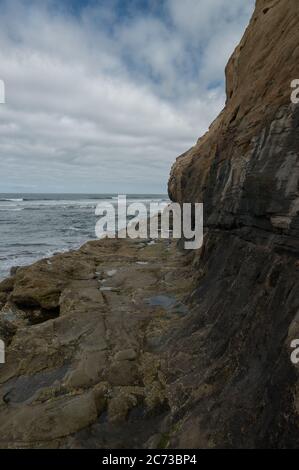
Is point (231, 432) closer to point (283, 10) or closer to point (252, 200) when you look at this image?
point (252, 200)

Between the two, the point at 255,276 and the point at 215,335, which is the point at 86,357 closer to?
the point at 215,335

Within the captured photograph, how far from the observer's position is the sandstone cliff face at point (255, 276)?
13.5ft

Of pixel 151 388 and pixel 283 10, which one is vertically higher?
pixel 283 10

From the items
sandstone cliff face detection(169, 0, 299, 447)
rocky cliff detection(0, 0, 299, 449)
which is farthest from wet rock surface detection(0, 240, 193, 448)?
sandstone cliff face detection(169, 0, 299, 447)

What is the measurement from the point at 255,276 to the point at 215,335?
4.22 ft

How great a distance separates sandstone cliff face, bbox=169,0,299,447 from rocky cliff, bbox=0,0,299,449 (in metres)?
0.02

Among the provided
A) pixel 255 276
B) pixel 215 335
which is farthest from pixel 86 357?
pixel 255 276

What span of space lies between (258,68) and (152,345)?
6817 mm

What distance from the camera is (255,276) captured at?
19.6ft

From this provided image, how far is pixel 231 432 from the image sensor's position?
4.12 metres

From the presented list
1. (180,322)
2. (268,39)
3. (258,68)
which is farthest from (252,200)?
(268,39)

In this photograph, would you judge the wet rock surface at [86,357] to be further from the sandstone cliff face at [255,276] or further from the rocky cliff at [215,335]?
the sandstone cliff face at [255,276]

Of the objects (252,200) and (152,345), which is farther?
(152,345)

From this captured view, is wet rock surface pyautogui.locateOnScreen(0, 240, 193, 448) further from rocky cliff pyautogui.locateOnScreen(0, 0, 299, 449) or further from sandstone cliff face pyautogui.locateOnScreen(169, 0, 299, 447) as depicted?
sandstone cliff face pyautogui.locateOnScreen(169, 0, 299, 447)
